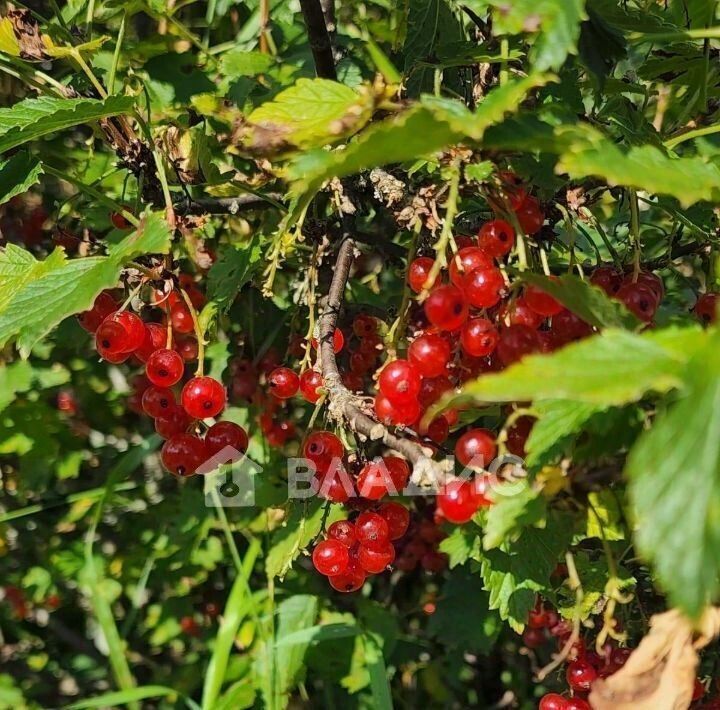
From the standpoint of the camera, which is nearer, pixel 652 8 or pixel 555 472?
pixel 555 472

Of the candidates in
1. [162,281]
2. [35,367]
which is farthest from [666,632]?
[35,367]

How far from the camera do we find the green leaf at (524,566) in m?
1.00

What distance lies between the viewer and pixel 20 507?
231cm

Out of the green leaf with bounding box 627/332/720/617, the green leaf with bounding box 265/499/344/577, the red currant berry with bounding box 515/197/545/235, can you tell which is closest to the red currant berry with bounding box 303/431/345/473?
the green leaf with bounding box 265/499/344/577

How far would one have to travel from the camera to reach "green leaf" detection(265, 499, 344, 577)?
1.18 metres

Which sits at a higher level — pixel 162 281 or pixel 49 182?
pixel 162 281

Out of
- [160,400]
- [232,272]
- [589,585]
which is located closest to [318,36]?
[232,272]

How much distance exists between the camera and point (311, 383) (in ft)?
3.65

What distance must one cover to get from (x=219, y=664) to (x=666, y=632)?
1.23 meters

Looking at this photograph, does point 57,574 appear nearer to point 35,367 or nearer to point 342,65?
point 35,367

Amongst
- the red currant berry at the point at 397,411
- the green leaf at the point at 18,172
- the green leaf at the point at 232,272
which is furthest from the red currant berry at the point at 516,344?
the green leaf at the point at 18,172

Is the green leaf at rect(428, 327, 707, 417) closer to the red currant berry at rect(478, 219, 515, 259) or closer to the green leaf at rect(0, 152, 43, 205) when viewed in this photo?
the red currant berry at rect(478, 219, 515, 259)

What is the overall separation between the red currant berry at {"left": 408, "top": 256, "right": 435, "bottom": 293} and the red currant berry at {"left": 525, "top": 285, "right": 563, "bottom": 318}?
0.14 meters

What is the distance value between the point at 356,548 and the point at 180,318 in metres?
0.47
